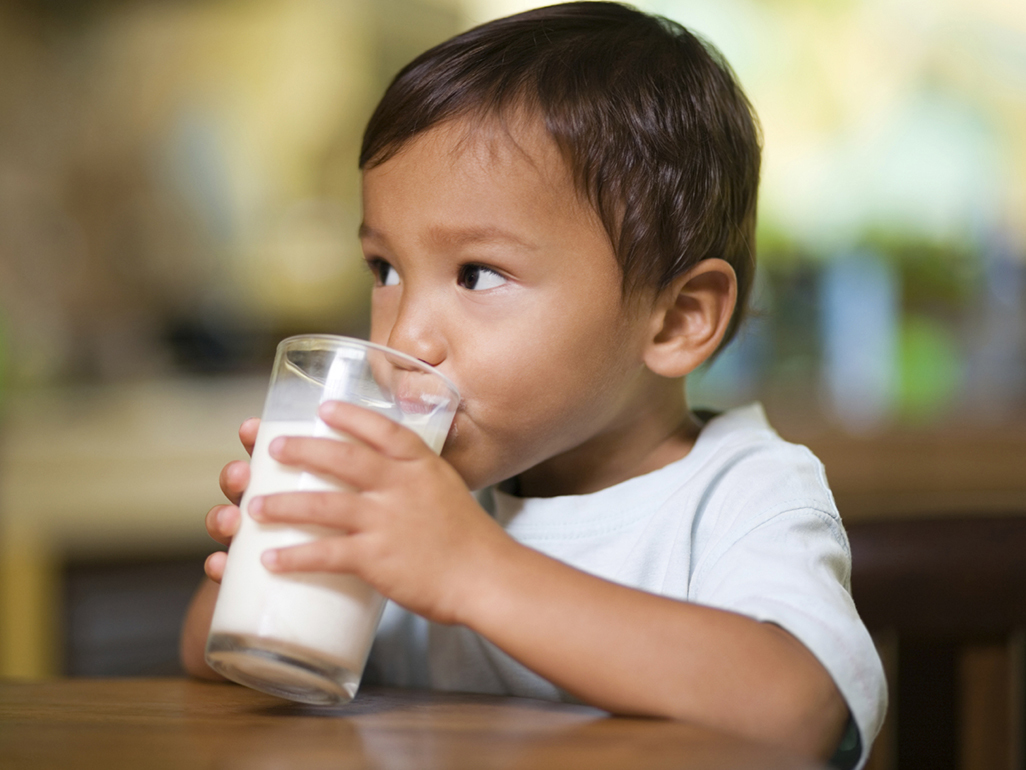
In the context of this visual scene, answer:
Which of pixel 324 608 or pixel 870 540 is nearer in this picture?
pixel 324 608

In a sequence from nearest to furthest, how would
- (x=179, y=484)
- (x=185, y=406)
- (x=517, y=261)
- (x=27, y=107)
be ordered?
(x=517, y=261) < (x=179, y=484) < (x=185, y=406) < (x=27, y=107)

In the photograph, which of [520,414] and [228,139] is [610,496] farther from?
[228,139]

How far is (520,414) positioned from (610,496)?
145mm


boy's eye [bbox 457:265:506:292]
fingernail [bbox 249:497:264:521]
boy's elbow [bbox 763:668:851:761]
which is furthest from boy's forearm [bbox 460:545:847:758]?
boy's eye [bbox 457:265:506:292]

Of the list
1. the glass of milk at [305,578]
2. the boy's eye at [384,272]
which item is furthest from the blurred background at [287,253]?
the glass of milk at [305,578]

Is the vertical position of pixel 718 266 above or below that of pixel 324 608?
above

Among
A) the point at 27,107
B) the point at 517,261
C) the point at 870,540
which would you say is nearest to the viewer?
the point at 517,261

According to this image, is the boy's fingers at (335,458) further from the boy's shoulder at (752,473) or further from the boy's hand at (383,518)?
the boy's shoulder at (752,473)

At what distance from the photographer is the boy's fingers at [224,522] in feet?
2.05

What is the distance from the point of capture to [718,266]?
0.85 m

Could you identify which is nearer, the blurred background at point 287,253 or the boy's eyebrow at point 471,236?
the boy's eyebrow at point 471,236

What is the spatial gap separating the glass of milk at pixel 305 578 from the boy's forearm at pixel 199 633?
0.27m

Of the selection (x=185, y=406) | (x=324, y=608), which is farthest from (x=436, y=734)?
(x=185, y=406)

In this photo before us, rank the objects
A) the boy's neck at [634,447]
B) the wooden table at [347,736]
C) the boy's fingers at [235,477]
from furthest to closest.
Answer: the boy's neck at [634,447], the boy's fingers at [235,477], the wooden table at [347,736]
